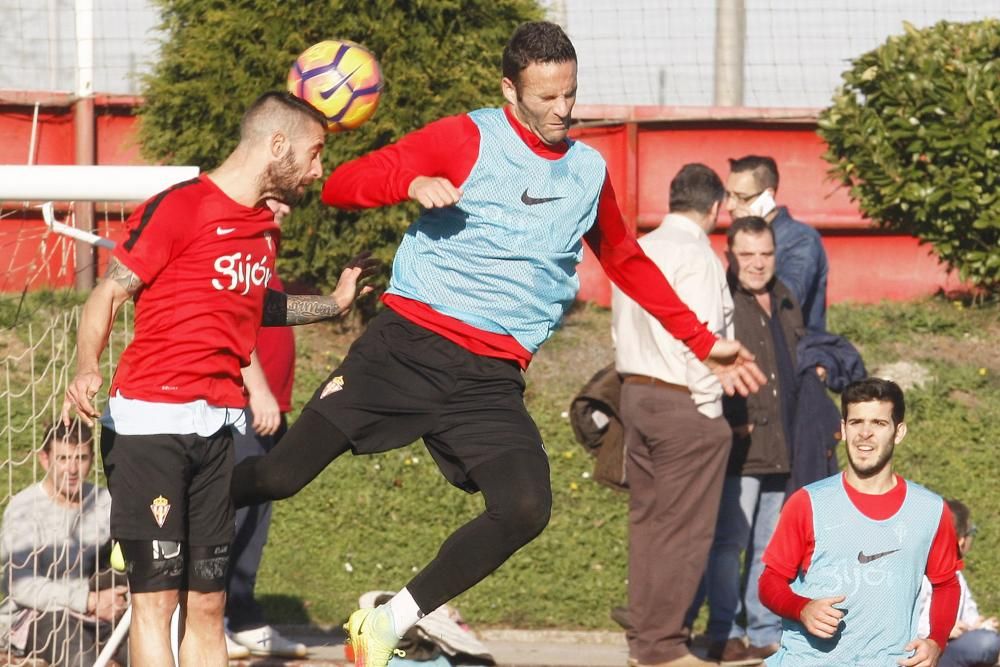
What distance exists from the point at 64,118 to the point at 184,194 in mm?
7805

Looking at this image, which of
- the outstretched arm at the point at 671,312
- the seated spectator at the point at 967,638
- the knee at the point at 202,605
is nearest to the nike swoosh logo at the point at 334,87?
the outstretched arm at the point at 671,312

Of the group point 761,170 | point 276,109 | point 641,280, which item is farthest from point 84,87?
point 641,280

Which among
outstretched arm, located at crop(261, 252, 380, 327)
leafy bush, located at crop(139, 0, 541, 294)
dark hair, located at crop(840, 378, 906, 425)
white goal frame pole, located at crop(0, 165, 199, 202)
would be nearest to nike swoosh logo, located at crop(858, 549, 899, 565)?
dark hair, located at crop(840, 378, 906, 425)

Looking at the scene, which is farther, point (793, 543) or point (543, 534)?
point (543, 534)

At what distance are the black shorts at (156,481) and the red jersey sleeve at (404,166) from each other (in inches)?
38.2

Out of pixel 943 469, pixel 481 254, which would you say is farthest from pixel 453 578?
pixel 943 469

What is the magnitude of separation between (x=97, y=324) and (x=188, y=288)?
33cm

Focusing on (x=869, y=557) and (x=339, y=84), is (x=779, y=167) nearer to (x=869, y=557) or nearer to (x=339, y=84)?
(x=339, y=84)

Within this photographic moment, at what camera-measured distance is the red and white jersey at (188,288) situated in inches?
216

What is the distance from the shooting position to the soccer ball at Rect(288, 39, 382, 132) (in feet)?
21.6

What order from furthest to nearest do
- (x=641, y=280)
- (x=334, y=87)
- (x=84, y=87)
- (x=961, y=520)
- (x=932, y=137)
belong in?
(x=84, y=87) → (x=932, y=137) → (x=961, y=520) → (x=334, y=87) → (x=641, y=280)

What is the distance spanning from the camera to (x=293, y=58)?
37.4ft

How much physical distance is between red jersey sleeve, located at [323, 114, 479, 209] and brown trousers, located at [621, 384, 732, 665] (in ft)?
8.92

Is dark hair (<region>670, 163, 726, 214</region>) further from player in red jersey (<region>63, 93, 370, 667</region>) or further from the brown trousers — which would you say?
player in red jersey (<region>63, 93, 370, 667</region>)
